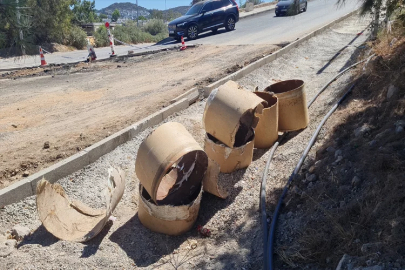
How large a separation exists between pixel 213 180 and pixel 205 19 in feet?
51.0

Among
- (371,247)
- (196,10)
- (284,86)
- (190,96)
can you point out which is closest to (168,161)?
(371,247)

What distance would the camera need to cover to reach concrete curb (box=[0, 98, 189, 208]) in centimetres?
520

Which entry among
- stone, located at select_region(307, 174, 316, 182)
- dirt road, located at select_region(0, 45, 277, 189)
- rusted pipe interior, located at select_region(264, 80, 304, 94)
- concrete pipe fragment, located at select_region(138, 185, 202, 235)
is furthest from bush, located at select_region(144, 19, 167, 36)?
stone, located at select_region(307, 174, 316, 182)

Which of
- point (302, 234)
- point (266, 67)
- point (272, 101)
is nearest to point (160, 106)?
point (272, 101)

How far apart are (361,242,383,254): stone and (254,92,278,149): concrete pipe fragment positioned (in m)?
3.42

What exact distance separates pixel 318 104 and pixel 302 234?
4.77 meters

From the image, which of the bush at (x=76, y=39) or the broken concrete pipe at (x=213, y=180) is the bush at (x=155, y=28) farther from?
the broken concrete pipe at (x=213, y=180)

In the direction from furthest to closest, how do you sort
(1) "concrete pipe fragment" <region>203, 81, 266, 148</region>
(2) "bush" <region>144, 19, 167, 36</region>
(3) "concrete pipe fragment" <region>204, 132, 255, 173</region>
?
1. (2) "bush" <region>144, 19, 167, 36</region>
2. (3) "concrete pipe fragment" <region>204, 132, 255, 173</region>
3. (1) "concrete pipe fragment" <region>203, 81, 266, 148</region>

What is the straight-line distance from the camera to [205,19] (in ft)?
63.9

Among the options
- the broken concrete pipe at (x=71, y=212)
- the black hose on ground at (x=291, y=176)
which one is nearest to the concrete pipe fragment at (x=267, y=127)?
the black hose on ground at (x=291, y=176)

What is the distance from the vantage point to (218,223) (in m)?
5.22

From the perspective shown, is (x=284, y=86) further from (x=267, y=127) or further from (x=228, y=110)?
(x=228, y=110)

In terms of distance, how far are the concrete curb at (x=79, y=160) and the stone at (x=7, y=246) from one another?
585 millimetres

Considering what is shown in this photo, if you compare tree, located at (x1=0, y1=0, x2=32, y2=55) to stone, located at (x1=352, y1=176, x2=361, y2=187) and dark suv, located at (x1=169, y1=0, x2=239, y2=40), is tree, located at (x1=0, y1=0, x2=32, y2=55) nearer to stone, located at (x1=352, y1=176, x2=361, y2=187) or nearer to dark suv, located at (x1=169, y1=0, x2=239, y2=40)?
stone, located at (x1=352, y1=176, x2=361, y2=187)
